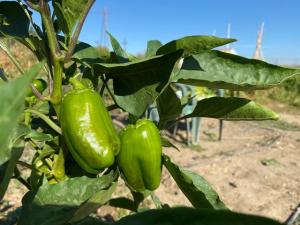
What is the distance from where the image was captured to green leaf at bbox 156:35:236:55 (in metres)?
0.61

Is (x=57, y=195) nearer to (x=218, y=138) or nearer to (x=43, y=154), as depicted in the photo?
(x=43, y=154)

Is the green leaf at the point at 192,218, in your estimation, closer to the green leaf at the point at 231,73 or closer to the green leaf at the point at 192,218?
the green leaf at the point at 192,218

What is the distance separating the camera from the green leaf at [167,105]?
0.82 metres

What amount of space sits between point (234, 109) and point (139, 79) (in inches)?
9.1

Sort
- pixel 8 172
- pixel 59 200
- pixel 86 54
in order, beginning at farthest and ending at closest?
pixel 86 54 < pixel 59 200 < pixel 8 172

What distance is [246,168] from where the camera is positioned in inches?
163

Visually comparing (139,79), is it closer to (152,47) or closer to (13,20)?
(152,47)

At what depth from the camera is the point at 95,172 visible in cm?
71

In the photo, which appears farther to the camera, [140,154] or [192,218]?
[140,154]

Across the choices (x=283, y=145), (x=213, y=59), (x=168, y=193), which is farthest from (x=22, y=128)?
(x=283, y=145)

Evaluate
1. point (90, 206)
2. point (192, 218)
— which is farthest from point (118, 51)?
point (192, 218)

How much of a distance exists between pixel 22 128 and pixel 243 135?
532cm

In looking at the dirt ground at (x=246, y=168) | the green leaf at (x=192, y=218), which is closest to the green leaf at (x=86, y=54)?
the green leaf at (x=192, y=218)

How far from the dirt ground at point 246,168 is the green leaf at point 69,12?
7.67 feet
